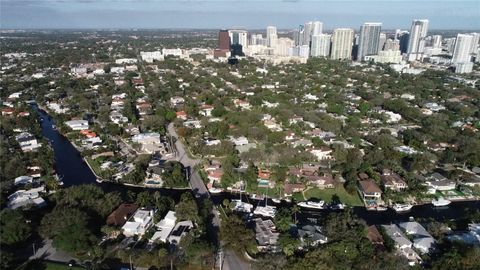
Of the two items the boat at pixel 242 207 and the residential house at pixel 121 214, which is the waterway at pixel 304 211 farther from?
the residential house at pixel 121 214

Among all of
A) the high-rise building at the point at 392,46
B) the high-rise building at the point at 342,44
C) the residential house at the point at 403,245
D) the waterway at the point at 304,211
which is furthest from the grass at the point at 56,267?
the high-rise building at the point at 392,46

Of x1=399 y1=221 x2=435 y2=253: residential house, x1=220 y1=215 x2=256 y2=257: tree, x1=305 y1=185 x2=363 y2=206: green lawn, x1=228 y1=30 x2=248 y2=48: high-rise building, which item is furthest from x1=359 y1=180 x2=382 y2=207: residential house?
x1=228 y1=30 x2=248 y2=48: high-rise building

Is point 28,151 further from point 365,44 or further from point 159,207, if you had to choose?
point 365,44

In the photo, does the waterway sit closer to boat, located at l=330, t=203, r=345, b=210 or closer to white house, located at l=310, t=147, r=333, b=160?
boat, located at l=330, t=203, r=345, b=210

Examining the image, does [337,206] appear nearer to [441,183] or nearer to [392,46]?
[441,183]

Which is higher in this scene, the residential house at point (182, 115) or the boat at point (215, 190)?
the residential house at point (182, 115)

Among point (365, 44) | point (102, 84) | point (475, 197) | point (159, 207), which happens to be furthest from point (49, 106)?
point (365, 44)

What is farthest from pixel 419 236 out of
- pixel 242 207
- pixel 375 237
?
pixel 242 207

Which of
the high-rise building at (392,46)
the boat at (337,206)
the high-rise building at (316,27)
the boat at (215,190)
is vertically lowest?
the boat at (337,206)
